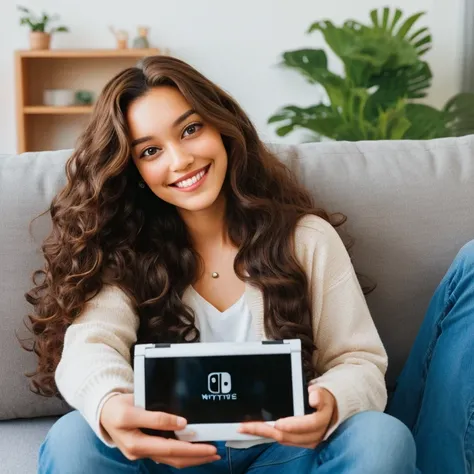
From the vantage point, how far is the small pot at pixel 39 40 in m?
3.48

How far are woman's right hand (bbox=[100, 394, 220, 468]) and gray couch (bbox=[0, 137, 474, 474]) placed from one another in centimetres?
41

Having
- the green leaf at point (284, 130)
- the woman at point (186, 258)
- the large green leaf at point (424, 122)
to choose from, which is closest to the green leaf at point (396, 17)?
the large green leaf at point (424, 122)

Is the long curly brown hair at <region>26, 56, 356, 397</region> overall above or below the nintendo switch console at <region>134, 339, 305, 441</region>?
above

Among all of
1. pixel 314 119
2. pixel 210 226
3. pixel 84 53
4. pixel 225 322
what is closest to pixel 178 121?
pixel 210 226

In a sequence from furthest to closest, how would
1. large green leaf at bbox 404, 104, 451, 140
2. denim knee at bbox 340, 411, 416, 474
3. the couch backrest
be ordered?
1. large green leaf at bbox 404, 104, 451, 140
2. the couch backrest
3. denim knee at bbox 340, 411, 416, 474

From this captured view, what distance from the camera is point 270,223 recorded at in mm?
1262

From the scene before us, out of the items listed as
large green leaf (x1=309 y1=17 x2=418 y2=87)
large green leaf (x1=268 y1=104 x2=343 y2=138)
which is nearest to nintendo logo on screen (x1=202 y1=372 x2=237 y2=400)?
large green leaf (x1=268 y1=104 x2=343 y2=138)

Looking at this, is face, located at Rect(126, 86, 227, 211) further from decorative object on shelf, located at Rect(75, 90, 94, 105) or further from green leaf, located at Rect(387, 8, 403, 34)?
decorative object on shelf, located at Rect(75, 90, 94, 105)

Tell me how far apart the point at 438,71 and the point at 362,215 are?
2.64 metres

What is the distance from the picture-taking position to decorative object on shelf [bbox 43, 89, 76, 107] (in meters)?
3.53

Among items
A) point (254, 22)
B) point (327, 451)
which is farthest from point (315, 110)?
point (327, 451)

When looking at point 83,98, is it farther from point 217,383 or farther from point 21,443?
point 217,383

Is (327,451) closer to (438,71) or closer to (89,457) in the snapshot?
(89,457)

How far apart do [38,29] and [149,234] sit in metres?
2.50
